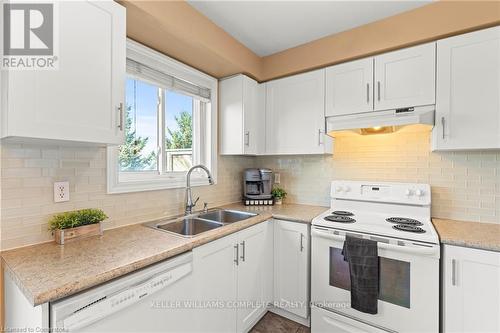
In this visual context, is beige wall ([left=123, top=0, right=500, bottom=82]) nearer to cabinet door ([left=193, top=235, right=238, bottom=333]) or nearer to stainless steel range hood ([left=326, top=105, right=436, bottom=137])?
stainless steel range hood ([left=326, top=105, right=436, bottom=137])

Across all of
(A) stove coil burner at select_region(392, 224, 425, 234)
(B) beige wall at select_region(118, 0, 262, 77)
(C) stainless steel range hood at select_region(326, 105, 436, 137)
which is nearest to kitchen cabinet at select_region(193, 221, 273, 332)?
(A) stove coil burner at select_region(392, 224, 425, 234)

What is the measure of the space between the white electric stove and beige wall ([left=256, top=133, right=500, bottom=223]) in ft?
0.44

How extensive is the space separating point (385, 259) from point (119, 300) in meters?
1.55

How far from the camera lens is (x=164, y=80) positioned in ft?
6.39

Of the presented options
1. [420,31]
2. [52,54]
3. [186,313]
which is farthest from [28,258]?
[420,31]

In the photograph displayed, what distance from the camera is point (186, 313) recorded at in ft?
4.31

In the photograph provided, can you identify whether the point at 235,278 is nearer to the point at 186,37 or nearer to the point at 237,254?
the point at 237,254

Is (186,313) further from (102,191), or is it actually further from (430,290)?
(430,290)

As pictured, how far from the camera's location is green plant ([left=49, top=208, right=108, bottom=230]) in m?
1.30

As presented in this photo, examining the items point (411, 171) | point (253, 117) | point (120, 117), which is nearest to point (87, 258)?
point (120, 117)

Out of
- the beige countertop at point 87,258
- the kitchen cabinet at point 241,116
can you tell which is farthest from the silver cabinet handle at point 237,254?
the kitchen cabinet at point 241,116

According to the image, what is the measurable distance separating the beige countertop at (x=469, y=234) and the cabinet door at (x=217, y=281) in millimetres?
1326

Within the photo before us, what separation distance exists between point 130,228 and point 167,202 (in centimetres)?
40

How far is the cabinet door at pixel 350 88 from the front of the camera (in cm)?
197
